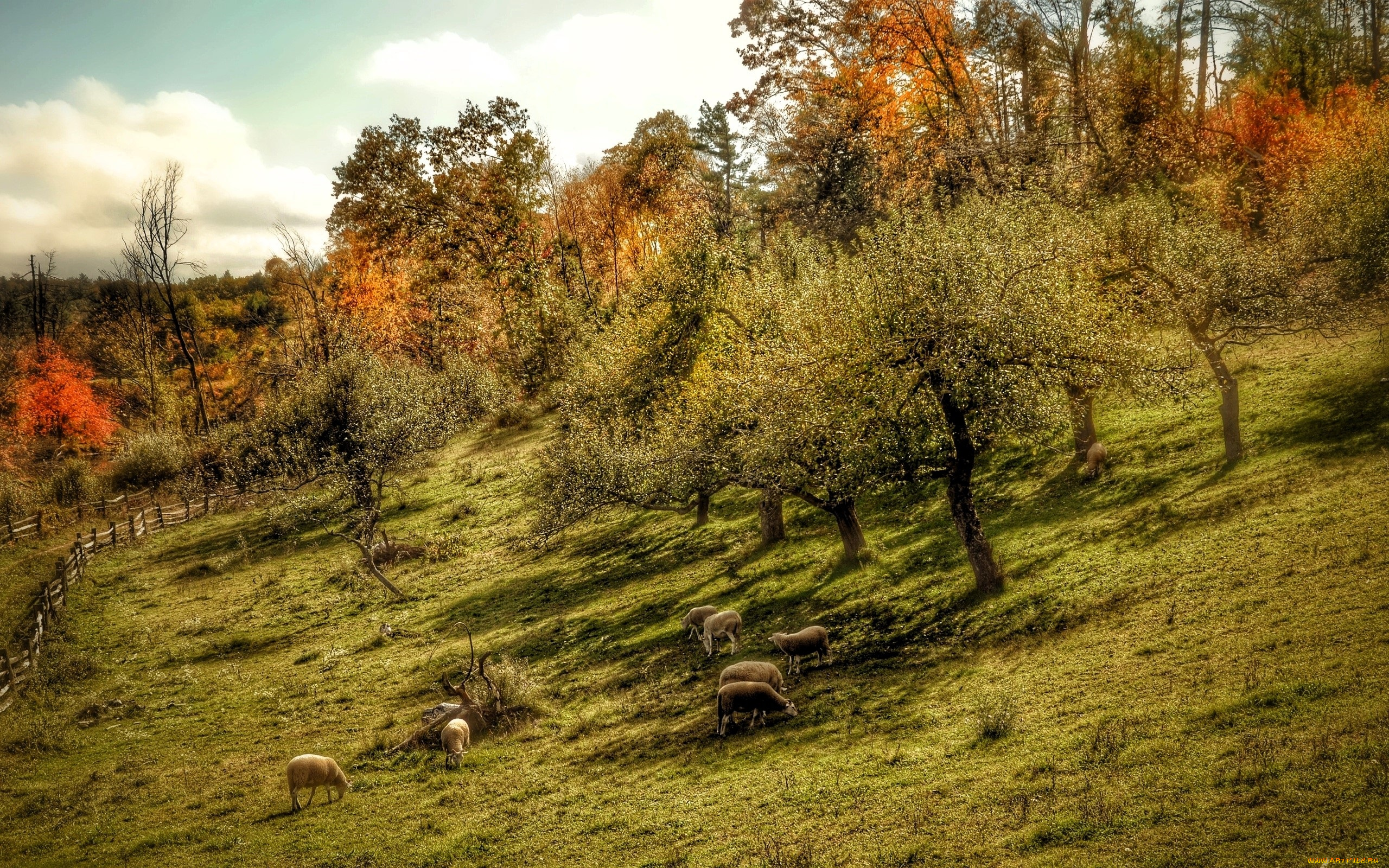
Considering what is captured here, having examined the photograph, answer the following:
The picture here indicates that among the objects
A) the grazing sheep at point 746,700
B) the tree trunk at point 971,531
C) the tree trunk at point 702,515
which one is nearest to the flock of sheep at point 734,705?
the grazing sheep at point 746,700

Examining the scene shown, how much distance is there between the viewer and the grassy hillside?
11.7 meters

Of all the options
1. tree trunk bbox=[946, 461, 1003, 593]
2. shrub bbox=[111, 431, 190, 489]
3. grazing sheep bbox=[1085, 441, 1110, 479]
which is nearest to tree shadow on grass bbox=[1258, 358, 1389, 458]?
grazing sheep bbox=[1085, 441, 1110, 479]

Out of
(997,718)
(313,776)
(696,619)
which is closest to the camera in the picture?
(997,718)

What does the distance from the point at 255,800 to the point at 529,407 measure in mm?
44195

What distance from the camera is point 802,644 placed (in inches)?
808

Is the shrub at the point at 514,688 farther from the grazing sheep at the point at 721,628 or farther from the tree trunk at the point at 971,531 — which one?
the tree trunk at the point at 971,531

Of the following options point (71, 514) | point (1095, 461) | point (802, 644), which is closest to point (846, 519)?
point (802, 644)

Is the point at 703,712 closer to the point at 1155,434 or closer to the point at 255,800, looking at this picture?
the point at 255,800

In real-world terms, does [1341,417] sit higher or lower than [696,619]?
higher

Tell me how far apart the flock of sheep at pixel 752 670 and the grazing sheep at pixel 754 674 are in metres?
0.01

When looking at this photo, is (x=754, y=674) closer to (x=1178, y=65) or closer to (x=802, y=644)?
(x=802, y=644)

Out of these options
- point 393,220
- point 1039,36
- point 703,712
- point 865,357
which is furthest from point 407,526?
point 1039,36

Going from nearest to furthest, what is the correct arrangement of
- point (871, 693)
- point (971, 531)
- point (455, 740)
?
point (871, 693) < point (455, 740) < point (971, 531)

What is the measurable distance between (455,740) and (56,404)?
80755 millimetres
